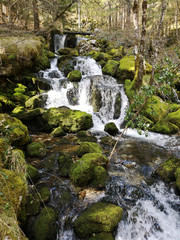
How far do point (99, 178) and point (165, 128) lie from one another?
580cm

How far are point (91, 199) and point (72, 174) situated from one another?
85 cm

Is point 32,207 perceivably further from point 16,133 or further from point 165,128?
point 165,128

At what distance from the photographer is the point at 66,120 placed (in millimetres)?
8883

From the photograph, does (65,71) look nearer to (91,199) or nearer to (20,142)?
(20,142)

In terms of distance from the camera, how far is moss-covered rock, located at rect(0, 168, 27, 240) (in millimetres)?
1791

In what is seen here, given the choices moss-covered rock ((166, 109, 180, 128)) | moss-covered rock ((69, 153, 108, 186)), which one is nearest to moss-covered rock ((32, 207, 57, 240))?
moss-covered rock ((69, 153, 108, 186))

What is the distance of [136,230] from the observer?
345 cm

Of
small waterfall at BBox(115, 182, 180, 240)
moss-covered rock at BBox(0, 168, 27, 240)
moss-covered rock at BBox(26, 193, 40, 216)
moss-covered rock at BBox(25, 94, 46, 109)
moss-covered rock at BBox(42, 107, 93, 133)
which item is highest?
moss-covered rock at BBox(25, 94, 46, 109)

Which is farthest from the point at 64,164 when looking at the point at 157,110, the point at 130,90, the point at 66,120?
the point at 130,90

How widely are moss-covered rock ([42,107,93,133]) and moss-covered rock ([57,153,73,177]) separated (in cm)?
290

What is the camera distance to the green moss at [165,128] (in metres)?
8.59

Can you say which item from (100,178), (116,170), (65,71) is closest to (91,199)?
(100,178)

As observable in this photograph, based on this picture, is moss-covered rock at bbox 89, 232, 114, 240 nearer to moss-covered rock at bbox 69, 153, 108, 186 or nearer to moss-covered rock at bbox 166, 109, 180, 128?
moss-covered rock at bbox 69, 153, 108, 186

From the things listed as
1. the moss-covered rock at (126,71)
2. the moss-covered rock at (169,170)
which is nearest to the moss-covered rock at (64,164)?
the moss-covered rock at (169,170)
